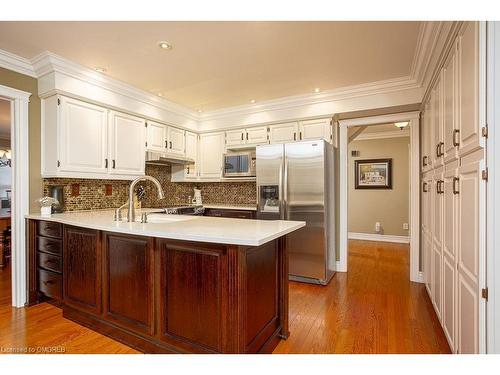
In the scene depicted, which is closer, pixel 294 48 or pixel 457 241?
pixel 457 241

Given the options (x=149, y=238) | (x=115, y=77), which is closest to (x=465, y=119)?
(x=149, y=238)

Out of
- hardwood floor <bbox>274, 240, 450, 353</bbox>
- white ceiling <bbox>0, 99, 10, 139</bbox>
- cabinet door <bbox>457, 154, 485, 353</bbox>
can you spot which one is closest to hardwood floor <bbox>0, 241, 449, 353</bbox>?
hardwood floor <bbox>274, 240, 450, 353</bbox>

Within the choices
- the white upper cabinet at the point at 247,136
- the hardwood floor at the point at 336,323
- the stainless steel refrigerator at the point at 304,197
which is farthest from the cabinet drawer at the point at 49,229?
the white upper cabinet at the point at 247,136

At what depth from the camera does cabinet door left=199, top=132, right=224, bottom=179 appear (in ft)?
14.4

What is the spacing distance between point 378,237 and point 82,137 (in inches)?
224

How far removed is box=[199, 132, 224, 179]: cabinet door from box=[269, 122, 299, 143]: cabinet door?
0.91 metres

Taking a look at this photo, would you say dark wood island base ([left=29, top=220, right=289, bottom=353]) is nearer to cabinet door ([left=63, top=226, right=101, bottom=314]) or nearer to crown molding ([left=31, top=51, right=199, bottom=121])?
cabinet door ([left=63, top=226, right=101, bottom=314])

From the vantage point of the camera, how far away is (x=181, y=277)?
5.55ft

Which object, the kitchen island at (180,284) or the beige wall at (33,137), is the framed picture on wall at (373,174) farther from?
the beige wall at (33,137)

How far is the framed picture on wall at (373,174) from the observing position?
18.7 ft

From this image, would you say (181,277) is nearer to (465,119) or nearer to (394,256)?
(465,119)

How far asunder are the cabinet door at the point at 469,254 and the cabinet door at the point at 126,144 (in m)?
3.32

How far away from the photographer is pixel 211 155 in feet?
14.7

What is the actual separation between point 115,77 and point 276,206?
247 centimetres
